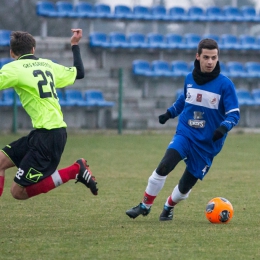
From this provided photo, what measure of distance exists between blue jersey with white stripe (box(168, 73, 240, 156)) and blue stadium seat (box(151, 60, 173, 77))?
533 inches

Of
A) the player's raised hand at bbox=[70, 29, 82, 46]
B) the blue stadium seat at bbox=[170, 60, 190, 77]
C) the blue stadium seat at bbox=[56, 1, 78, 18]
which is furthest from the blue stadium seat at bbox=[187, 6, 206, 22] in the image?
the player's raised hand at bbox=[70, 29, 82, 46]

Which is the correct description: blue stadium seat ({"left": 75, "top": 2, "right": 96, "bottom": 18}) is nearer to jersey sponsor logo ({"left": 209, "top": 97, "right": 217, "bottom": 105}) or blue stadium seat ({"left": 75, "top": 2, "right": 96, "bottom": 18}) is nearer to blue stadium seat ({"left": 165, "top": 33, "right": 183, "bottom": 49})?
blue stadium seat ({"left": 165, "top": 33, "right": 183, "bottom": 49})

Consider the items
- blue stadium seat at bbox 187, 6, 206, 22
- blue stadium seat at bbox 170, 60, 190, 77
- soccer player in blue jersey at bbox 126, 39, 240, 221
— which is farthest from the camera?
blue stadium seat at bbox 187, 6, 206, 22

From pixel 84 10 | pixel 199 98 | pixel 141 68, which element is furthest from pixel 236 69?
pixel 199 98

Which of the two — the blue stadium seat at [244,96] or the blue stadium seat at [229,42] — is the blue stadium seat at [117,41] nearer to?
the blue stadium seat at [229,42]

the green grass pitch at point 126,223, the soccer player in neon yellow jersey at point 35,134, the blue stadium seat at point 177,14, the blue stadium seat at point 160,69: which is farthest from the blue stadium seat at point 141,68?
the soccer player in neon yellow jersey at point 35,134

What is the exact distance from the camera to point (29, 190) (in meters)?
6.19

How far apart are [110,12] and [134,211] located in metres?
15.6

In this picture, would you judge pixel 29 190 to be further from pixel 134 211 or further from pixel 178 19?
pixel 178 19

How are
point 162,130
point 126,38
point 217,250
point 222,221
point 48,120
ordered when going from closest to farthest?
point 217,250
point 48,120
point 222,221
point 162,130
point 126,38

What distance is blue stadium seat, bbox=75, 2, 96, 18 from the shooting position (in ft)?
68.9

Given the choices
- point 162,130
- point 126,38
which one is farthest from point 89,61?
point 162,130

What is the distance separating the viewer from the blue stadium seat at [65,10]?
67.8 feet

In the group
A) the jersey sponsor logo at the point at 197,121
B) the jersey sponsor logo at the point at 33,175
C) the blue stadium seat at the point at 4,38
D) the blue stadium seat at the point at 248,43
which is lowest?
the blue stadium seat at the point at 248,43
